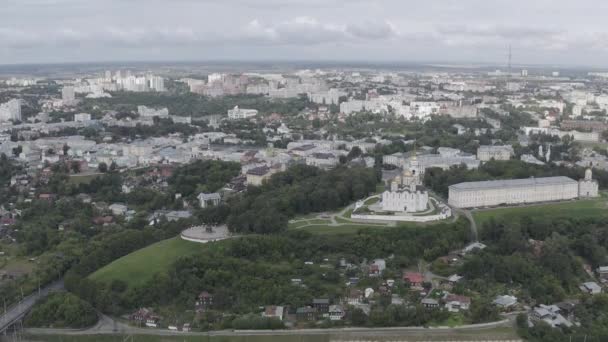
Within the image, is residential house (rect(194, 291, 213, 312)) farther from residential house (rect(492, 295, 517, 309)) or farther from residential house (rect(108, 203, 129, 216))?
residential house (rect(108, 203, 129, 216))

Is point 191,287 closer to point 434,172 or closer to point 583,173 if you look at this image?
point 434,172

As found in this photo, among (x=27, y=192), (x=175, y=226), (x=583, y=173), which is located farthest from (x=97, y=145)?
(x=583, y=173)

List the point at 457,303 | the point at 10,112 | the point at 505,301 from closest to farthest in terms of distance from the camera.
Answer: the point at 457,303 < the point at 505,301 < the point at 10,112

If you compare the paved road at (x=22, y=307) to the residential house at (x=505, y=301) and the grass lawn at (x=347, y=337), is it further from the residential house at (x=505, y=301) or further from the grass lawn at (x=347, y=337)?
the residential house at (x=505, y=301)

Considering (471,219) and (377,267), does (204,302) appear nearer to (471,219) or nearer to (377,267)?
(377,267)

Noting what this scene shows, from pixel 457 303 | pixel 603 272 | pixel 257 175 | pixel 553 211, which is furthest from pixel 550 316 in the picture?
pixel 257 175

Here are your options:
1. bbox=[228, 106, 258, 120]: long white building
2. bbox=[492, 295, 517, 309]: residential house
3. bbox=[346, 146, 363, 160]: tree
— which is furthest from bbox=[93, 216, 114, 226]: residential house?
bbox=[228, 106, 258, 120]: long white building
